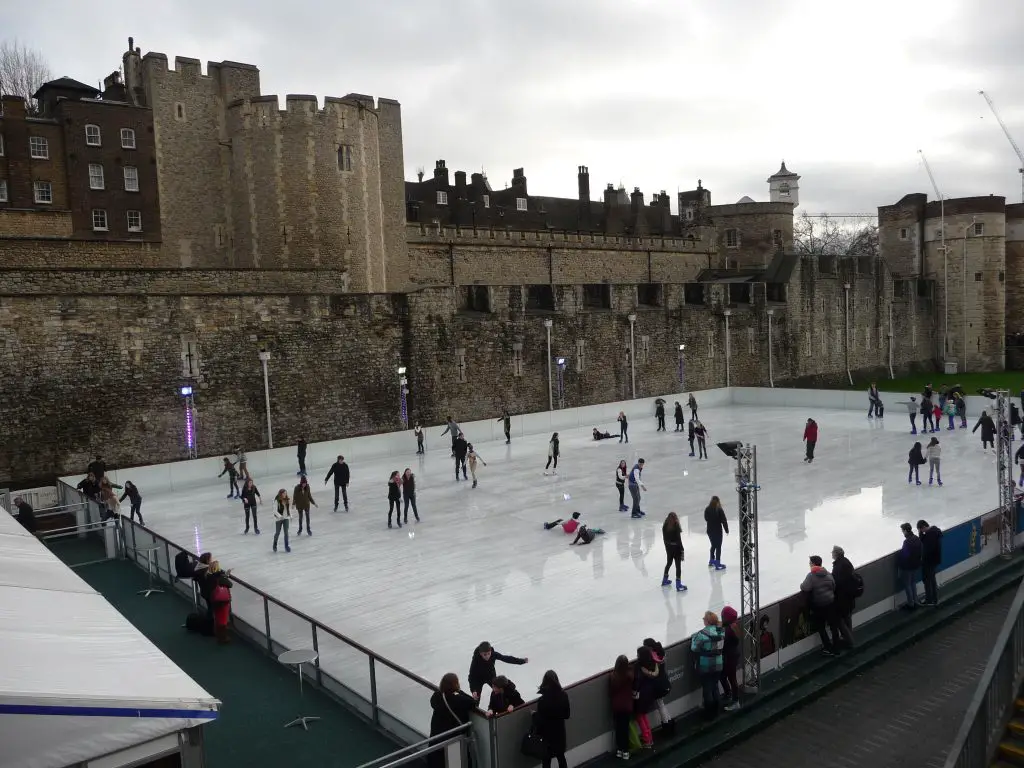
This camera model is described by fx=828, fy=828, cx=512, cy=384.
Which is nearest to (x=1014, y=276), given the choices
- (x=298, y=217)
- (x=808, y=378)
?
(x=808, y=378)

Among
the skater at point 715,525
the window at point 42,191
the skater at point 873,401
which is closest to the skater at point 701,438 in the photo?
the skater at point 873,401

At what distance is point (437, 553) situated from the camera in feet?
38.4

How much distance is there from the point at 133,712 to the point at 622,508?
10103mm

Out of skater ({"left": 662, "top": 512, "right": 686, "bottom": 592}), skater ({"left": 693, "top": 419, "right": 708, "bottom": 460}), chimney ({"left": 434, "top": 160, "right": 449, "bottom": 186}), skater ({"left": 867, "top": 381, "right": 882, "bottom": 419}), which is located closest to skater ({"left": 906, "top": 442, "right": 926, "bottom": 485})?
skater ({"left": 693, "top": 419, "right": 708, "bottom": 460})

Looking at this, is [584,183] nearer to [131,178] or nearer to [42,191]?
[131,178]

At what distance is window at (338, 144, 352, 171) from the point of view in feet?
88.3

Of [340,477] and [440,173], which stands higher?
[440,173]

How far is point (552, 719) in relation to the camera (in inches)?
218

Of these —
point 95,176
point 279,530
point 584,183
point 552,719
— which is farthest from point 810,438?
point 584,183

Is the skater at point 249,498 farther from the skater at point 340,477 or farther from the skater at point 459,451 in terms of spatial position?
the skater at point 459,451

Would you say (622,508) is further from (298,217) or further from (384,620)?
(298,217)

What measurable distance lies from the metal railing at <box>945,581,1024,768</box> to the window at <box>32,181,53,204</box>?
30653 millimetres

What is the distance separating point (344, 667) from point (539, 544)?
5554 millimetres

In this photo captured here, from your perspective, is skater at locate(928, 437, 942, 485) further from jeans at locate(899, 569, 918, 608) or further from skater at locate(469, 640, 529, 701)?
skater at locate(469, 640, 529, 701)
